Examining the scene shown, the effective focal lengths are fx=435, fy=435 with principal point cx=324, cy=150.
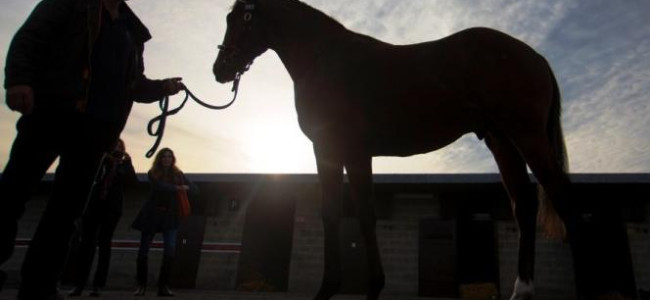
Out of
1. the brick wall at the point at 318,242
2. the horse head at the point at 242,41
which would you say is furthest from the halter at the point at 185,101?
the brick wall at the point at 318,242

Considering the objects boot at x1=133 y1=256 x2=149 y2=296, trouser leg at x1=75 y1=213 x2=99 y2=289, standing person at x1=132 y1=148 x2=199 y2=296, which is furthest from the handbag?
trouser leg at x1=75 y1=213 x2=99 y2=289

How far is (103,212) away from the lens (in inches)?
191

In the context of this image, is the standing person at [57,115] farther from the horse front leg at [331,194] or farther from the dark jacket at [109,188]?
the dark jacket at [109,188]

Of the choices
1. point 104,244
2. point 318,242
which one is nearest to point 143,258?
point 104,244

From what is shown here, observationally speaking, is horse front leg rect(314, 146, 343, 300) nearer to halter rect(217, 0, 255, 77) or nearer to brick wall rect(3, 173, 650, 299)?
halter rect(217, 0, 255, 77)

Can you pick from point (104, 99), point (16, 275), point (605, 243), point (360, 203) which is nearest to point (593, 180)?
point (605, 243)

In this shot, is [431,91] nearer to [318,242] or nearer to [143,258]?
[143,258]

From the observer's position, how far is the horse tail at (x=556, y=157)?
2717mm

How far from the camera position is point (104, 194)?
15.9 ft

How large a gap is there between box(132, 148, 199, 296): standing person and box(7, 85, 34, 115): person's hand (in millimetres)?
3917

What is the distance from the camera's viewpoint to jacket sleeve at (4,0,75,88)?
1.71 m

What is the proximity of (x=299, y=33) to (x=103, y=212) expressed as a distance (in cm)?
325

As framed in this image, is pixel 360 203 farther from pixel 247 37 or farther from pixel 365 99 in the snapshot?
pixel 247 37

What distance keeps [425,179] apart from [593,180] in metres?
3.86
